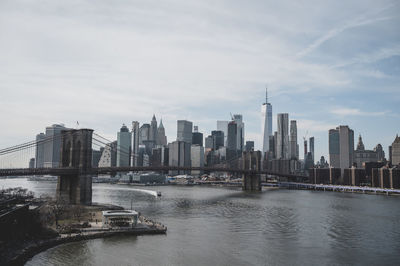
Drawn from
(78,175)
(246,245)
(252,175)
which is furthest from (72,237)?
(252,175)

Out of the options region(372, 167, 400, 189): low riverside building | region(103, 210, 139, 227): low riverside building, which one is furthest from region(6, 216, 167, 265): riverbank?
region(372, 167, 400, 189): low riverside building

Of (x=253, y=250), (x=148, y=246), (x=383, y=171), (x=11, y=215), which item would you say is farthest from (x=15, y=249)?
(x=383, y=171)

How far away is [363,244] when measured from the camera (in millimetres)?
37344

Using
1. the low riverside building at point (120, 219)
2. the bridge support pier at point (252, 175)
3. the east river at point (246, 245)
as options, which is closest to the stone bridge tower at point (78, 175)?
the east river at point (246, 245)

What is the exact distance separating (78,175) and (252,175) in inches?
3802

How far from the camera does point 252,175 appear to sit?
14538 cm

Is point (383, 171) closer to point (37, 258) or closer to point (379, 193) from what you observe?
point (379, 193)

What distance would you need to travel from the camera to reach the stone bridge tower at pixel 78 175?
195 feet

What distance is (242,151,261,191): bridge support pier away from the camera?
143 meters

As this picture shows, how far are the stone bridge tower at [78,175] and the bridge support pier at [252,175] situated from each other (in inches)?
3610

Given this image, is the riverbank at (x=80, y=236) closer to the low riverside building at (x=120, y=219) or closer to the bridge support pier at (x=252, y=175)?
the low riverside building at (x=120, y=219)

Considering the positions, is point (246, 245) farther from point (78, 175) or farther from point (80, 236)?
point (78, 175)

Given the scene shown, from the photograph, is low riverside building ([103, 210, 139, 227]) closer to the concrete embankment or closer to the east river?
the concrete embankment

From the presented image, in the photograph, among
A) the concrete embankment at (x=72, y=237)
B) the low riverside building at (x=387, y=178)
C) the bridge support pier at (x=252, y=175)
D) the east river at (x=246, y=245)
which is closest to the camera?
the concrete embankment at (x=72, y=237)
